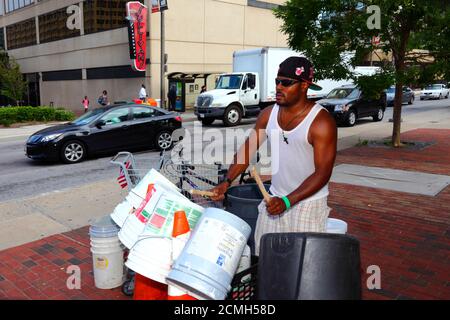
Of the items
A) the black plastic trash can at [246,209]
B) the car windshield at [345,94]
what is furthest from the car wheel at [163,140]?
the car windshield at [345,94]

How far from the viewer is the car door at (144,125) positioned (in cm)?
1173

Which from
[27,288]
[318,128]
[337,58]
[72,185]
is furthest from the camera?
[337,58]

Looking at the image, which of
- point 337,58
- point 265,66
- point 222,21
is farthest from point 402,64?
point 222,21

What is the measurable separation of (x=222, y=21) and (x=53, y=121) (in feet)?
44.6

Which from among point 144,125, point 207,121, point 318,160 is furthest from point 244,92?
point 318,160

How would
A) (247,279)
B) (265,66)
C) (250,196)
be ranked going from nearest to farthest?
(247,279)
(250,196)
(265,66)

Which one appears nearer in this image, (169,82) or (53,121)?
(53,121)

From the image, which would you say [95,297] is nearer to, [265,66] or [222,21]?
[265,66]

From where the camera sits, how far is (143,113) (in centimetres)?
1207

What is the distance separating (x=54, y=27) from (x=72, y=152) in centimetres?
3087

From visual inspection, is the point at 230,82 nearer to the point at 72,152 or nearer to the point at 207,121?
the point at 207,121

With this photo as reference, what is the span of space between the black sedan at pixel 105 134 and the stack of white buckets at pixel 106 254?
7.32 meters

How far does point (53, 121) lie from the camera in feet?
73.0

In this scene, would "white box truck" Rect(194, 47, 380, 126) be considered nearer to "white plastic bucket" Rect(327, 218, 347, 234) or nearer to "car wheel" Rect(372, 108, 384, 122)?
"car wheel" Rect(372, 108, 384, 122)
